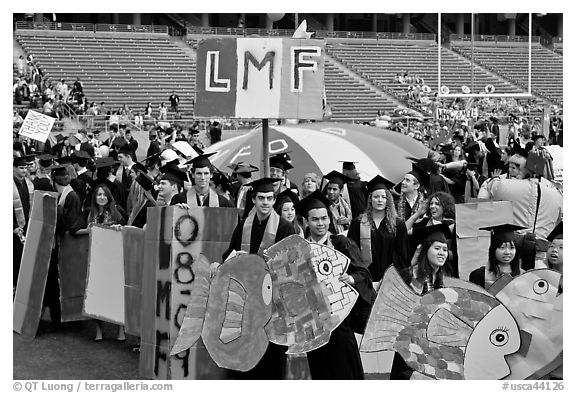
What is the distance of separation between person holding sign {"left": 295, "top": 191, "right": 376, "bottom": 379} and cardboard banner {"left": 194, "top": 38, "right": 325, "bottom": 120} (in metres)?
1.48

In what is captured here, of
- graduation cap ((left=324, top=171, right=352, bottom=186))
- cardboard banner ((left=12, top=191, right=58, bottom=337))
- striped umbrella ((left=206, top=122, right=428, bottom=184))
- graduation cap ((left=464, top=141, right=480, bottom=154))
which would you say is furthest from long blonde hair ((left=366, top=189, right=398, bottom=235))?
graduation cap ((left=464, top=141, right=480, bottom=154))

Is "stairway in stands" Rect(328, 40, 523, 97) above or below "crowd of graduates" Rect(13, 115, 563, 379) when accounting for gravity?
above

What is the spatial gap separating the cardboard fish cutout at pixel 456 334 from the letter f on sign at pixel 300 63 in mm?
2211

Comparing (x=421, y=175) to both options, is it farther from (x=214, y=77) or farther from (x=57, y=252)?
(x=57, y=252)

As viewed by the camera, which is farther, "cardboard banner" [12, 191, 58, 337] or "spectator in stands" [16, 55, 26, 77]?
"spectator in stands" [16, 55, 26, 77]

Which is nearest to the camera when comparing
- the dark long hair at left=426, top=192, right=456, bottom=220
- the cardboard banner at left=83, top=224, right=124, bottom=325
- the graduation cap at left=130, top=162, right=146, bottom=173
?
the dark long hair at left=426, top=192, right=456, bottom=220

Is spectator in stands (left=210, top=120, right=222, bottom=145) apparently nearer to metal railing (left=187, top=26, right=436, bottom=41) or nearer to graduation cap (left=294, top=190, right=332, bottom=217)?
metal railing (left=187, top=26, right=436, bottom=41)

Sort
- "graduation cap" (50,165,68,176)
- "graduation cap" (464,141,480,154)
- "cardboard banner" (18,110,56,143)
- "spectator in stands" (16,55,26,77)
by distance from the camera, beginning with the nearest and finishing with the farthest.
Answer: "graduation cap" (50,165,68,176), "cardboard banner" (18,110,56,143), "graduation cap" (464,141,480,154), "spectator in stands" (16,55,26,77)

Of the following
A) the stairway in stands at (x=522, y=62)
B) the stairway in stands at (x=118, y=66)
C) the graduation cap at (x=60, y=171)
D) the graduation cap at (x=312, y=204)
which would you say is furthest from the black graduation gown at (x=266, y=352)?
the stairway in stands at (x=522, y=62)

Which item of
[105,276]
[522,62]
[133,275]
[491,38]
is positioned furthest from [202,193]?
[491,38]

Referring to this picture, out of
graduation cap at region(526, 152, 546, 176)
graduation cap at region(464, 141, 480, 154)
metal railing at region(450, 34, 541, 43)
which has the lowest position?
graduation cap at region(526, 152, 546, 176)

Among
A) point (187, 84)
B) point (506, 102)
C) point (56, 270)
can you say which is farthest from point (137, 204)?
point (506, 102)

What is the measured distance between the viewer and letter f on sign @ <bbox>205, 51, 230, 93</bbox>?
7.34 metres

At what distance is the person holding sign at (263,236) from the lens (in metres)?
6.02
